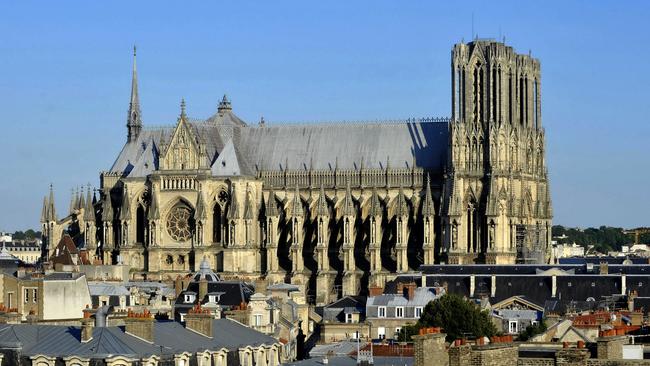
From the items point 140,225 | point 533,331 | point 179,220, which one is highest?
point 179,220

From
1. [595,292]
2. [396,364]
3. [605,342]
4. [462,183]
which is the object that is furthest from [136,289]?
[605,342]

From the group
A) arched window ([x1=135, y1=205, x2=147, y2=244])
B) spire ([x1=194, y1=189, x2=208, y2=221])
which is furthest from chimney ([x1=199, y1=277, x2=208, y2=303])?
arched window ([x1=135, y1=205, x2=147, y2=244])

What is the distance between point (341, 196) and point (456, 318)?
5781cm

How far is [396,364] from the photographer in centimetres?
5794

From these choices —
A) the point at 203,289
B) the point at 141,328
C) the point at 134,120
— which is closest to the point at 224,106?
the point at 134,120

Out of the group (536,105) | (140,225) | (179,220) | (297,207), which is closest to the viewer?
(297,207)

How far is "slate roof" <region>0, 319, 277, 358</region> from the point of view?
189 ft

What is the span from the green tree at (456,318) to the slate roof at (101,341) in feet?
70.1

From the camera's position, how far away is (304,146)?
14875 centimetres

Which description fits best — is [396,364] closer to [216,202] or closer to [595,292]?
[595,292]

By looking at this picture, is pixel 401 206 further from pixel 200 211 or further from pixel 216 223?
pixel 200 211

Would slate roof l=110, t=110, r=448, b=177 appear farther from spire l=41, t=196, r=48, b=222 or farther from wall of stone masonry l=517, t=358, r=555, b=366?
wall of stone masonry l=517, t=358, r=555, b=366

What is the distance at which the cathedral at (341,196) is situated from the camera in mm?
137375

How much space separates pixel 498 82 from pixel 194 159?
22.5m
